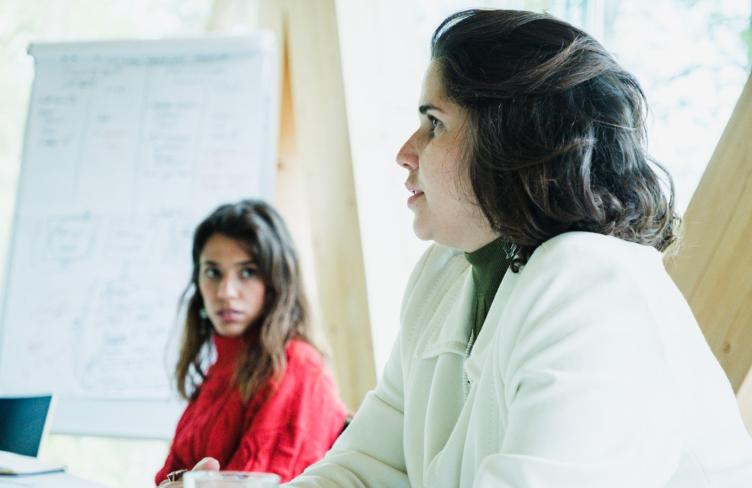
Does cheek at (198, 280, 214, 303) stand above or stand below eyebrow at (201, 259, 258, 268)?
below

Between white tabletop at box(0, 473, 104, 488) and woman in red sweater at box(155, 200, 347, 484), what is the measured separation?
1.77ft

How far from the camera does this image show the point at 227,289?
231 cm

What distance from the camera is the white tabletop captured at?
1392 mm

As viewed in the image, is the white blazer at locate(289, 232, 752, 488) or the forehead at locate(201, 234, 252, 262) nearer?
the white blazer at locate(289, 232, 752, 488)

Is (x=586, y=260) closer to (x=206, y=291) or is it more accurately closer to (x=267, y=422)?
(x=267, y=422)

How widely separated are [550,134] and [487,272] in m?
0.24

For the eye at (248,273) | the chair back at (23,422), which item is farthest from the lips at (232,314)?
the chair back at (23,422)

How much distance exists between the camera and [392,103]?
282cm

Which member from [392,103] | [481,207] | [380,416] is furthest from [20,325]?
[481,207]

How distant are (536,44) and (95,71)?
7.61ft

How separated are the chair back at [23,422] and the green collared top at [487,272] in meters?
1.06

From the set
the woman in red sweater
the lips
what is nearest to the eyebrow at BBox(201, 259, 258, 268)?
the woman in red sweater

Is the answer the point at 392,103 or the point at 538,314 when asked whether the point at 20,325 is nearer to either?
the point at 392,103

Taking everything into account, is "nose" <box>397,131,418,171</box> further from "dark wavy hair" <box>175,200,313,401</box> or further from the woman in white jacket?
"dark wavy hair" <box>175,200,313,401</box>
